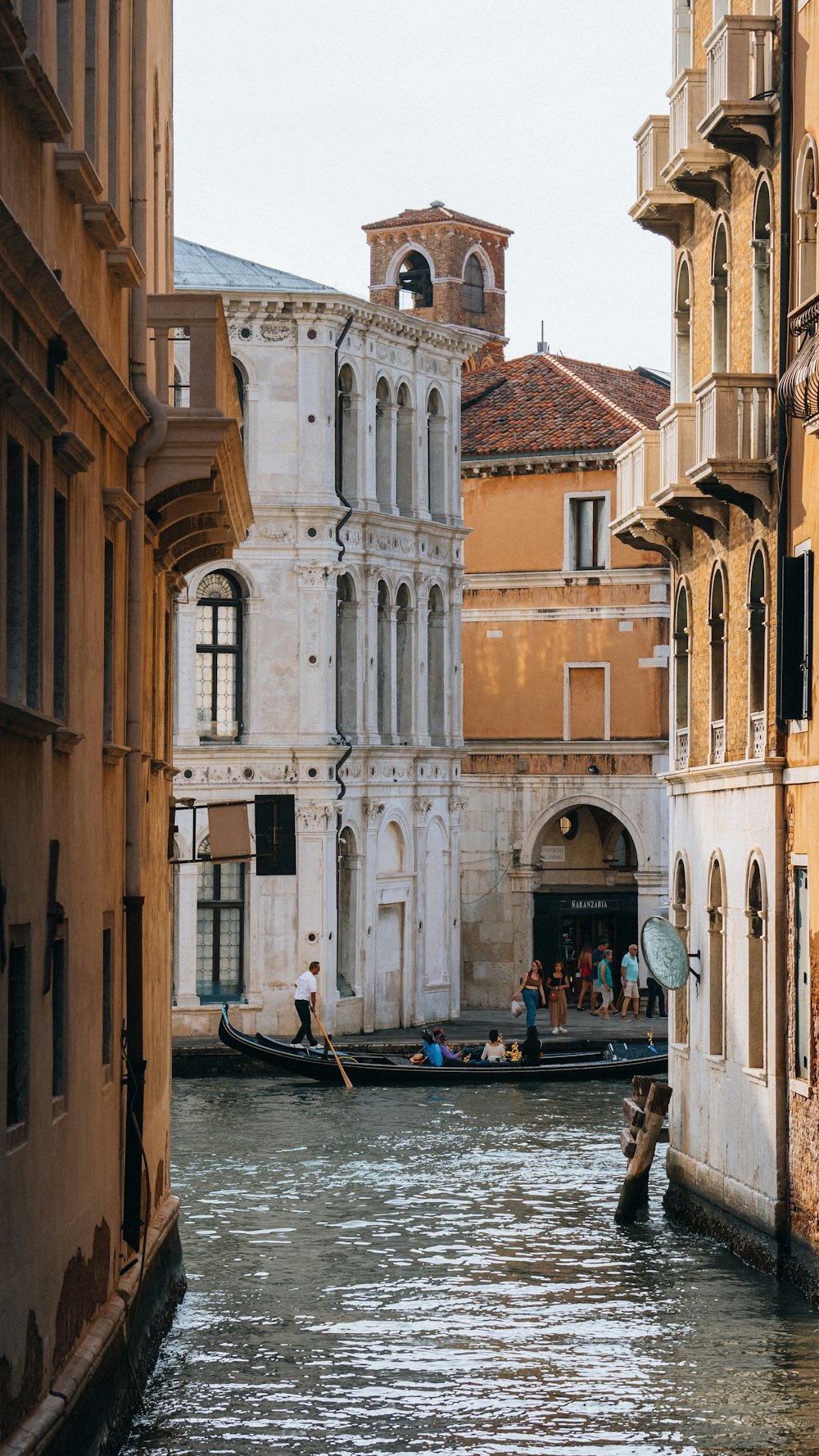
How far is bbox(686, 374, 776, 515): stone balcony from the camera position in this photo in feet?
58.5

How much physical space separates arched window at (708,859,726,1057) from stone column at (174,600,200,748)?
14.9 metres

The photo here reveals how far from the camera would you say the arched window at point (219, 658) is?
111ft

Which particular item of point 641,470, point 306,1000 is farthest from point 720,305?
point 306,1000

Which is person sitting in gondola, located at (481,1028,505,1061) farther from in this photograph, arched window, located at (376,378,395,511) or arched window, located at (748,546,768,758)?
arched window, located at (748,546,768,758)

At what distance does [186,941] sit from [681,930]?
13.4 m

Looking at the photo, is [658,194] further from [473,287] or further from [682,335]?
[473,287]

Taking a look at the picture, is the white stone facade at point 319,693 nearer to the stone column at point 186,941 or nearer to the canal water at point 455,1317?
the stone column at point 186,941

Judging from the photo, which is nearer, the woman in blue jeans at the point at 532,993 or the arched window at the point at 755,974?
the arched window at the point at 755,974

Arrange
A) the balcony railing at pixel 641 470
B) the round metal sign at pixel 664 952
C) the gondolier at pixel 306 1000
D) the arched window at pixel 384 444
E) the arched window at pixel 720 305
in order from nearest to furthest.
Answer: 1. the arched window at pixel 720 305
2. the round metal sign at pixel 664 952
3. the balcony railing at pixel 641 470
4. the gondolier at pixel 306 1000
5. the arched window at pixel 384 444

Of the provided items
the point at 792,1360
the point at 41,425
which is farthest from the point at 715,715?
the point at 41,425

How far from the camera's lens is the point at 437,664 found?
3791cm

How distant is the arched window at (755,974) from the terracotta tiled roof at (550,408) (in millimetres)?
23188

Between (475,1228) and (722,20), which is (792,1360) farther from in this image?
(722,20)

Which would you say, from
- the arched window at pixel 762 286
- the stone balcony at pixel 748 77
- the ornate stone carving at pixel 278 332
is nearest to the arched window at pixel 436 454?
the ornate stone carving at pixel 278 332
